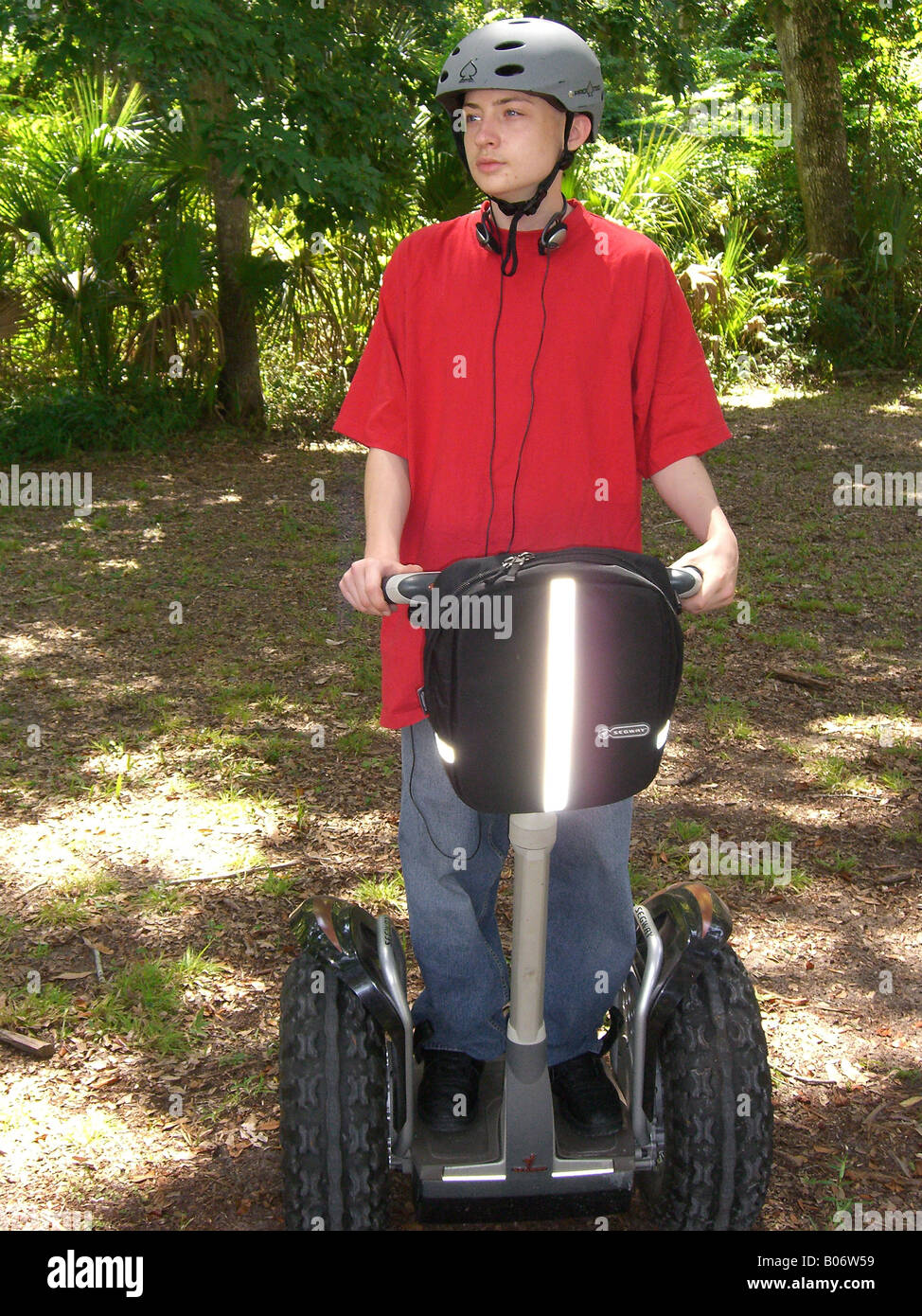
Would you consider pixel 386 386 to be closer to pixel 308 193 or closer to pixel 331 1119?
pixel 331 1119

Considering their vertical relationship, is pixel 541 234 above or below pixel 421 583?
above

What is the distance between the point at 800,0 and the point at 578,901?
1051 cm

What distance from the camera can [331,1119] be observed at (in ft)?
6.80

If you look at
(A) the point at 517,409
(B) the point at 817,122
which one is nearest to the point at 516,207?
(A) the point at 517,409

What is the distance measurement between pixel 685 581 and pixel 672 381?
41 cm

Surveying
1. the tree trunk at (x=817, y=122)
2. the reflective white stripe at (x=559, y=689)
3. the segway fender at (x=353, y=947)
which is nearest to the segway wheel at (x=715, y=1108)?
the segway fender at (x=353, y=947)

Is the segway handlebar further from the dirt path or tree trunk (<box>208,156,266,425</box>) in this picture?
tree trunk (<box>208,156,266,425</box>)

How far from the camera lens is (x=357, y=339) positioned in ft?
31.3

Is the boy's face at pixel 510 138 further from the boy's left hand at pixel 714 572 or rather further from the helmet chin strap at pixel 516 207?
the boy's left hand at pixel 714 572

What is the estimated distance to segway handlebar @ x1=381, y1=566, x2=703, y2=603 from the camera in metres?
1.81

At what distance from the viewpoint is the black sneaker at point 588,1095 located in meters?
2.18

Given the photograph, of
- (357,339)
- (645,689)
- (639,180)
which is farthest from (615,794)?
(639,180)

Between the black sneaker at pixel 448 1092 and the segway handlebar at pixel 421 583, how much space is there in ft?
2.97

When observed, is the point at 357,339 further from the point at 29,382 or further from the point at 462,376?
the point at 462,376
